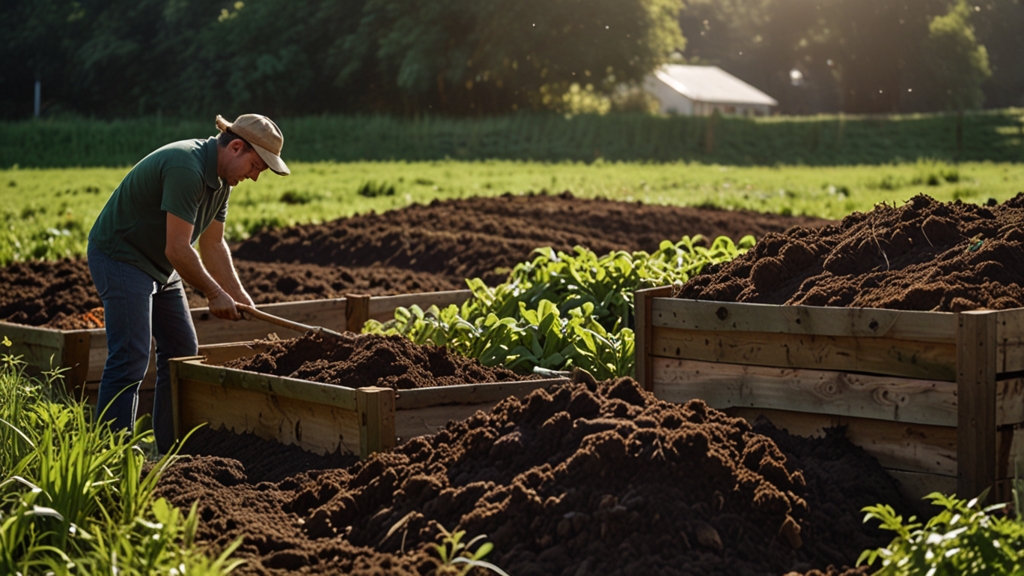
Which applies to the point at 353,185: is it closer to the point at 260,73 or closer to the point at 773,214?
the point at 773,214

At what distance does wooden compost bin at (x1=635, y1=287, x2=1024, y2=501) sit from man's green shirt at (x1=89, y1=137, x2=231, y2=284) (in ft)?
7.72

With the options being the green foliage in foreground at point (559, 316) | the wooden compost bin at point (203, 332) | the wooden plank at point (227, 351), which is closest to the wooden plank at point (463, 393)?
the green foliage in foreground at point (559, 316)

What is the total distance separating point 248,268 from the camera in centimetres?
1097

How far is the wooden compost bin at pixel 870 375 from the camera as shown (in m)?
3.74

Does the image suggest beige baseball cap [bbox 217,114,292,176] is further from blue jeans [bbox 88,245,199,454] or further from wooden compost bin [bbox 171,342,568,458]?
wooden compost bin [bbox 171,342,568,458]

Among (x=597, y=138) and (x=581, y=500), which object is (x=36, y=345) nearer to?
(x=581, y=500)

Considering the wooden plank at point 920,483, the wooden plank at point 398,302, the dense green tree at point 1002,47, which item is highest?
the dense green tree at point 1002,47

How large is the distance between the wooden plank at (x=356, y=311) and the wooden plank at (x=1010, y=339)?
15.5 ft

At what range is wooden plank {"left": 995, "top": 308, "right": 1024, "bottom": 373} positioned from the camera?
3.70 m

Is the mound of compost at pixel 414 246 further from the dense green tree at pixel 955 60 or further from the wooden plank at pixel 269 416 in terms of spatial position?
the dense green tree at pixel 955 60

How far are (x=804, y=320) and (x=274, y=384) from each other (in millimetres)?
2557

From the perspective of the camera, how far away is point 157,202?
5422 mm

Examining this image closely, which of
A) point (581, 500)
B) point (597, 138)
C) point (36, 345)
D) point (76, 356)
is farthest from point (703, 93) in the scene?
point (581, 500)

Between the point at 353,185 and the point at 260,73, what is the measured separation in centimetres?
2861
